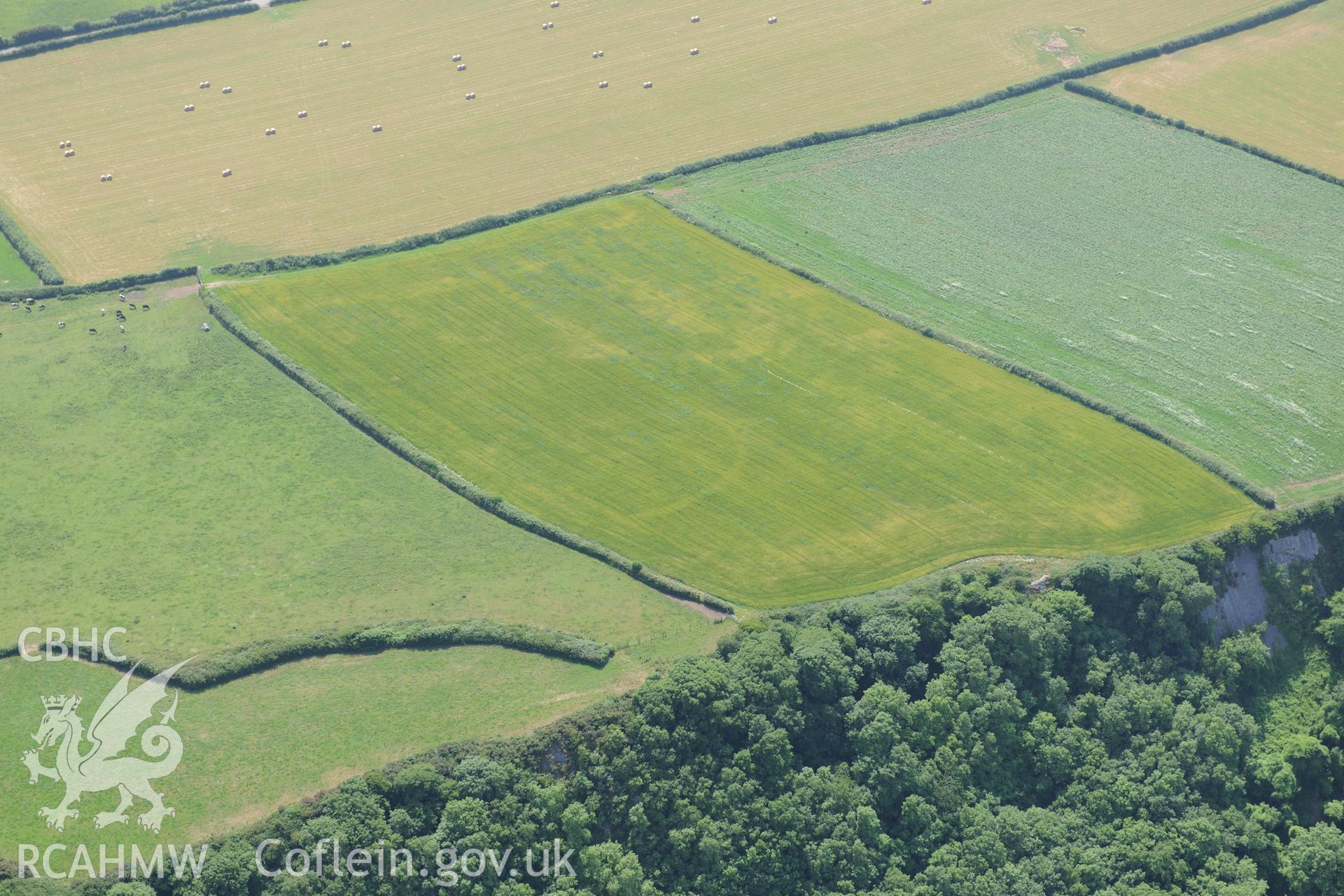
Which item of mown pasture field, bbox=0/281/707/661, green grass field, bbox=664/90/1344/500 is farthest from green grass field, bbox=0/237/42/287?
green grass field, bbox=664/90/1344/500

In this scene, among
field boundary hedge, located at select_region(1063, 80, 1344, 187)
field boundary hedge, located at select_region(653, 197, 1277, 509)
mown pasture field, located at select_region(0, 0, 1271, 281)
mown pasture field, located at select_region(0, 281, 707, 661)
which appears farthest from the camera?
field boundary hedge, located at select_region(1063, 80, 1344, 187)

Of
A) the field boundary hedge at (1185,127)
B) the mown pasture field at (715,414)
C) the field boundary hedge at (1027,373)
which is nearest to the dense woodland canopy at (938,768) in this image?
the mown pasture field at (715,414)

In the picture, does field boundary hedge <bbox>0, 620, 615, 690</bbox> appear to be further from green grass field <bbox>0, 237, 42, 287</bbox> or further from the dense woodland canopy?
green grass field <bbox>0, 237, 42, 287</bbox>

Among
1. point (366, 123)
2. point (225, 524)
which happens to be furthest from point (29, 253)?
point (225, 524)

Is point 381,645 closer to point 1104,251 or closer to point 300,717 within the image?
point 300,717

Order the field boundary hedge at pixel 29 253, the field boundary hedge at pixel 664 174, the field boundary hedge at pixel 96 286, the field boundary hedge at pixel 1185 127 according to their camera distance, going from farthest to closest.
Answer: the field boundary hedge at pixel 1185 127
the field boundary hedge at pixel 664 174
the field boundary hedge at pixel 29 253
the field boundary hedge at pixel 96 286

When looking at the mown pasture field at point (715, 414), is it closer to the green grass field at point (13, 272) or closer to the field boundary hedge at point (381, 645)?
the field boundary hedge at point (381, 645)
